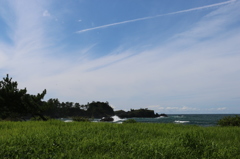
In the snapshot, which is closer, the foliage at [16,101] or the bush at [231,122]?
the bush at [231,122]

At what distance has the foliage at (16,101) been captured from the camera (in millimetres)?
22281

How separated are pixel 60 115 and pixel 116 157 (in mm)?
101878

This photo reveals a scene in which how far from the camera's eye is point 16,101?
22.7m

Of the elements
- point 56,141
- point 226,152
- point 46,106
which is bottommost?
point 226,152

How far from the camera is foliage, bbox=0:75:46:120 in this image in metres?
22.3

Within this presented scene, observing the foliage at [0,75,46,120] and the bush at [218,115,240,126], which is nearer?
the bush at [218,115,240,126]

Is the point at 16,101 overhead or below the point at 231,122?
overhead

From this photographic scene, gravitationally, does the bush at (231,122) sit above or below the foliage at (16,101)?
below

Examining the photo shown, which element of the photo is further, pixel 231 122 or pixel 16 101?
pixel 16 101

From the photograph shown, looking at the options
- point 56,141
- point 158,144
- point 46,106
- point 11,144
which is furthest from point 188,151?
point 46,106

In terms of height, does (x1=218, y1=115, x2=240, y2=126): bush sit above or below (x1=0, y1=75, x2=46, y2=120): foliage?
below

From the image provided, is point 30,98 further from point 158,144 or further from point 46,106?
point 158,144

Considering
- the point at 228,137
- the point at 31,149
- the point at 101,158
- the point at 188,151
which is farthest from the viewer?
the point at 228,137

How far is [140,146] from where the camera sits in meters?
7.07
